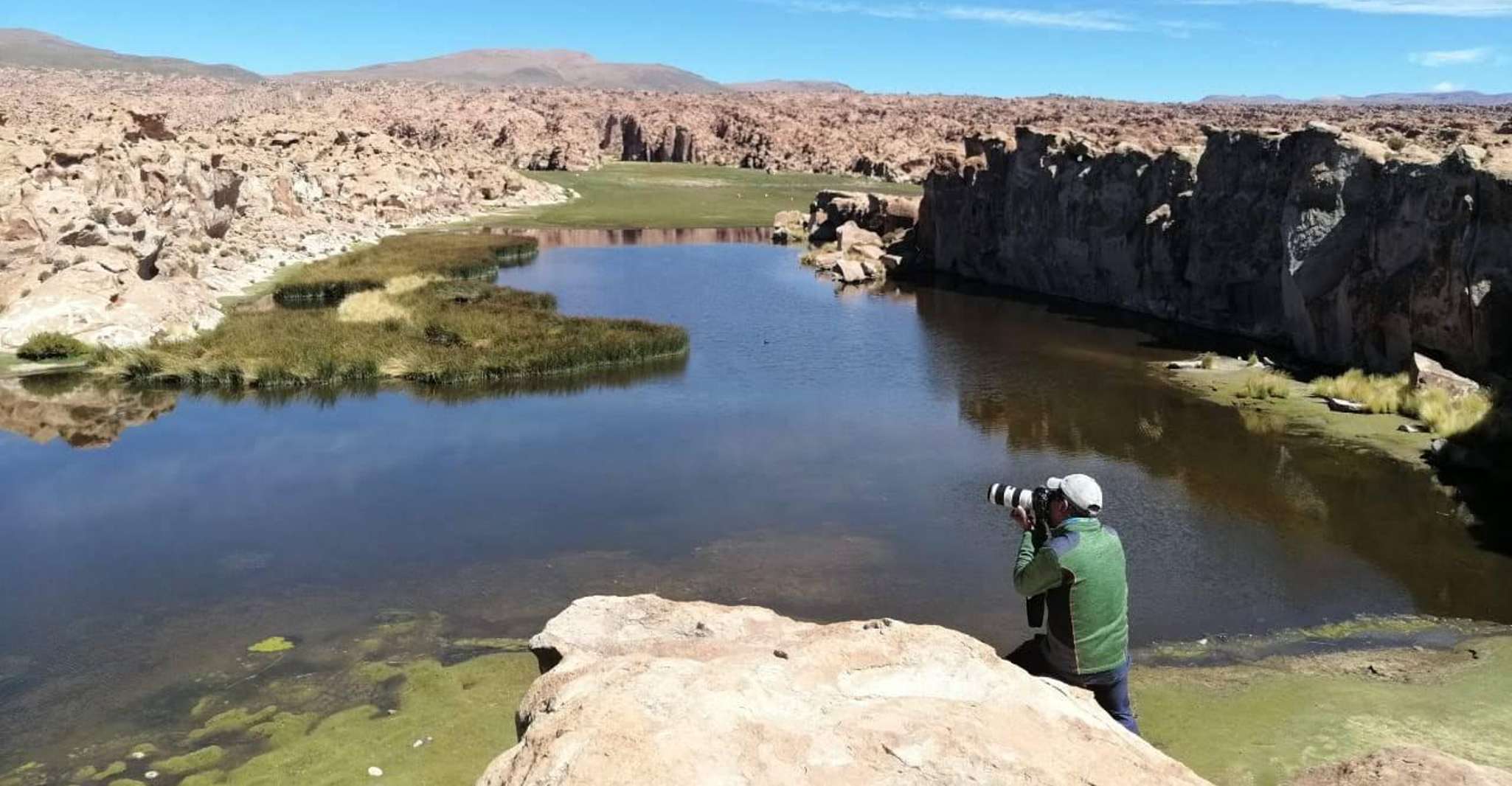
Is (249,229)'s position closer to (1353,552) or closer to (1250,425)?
(1250,425)

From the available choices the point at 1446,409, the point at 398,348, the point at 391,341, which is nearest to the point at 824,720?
the point at 1446,409

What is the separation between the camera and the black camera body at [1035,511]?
714cm

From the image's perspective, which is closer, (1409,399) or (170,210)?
(1409,399)

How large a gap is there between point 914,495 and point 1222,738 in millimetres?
8453

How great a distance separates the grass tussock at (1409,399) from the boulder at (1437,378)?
15cm

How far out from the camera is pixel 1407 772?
6.03m

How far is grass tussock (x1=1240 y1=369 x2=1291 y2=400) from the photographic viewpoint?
24.4m

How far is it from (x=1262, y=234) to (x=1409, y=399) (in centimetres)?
1065

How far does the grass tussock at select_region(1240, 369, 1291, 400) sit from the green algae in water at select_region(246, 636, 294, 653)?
2020cm

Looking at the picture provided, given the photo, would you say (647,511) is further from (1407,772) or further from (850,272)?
(850,272)

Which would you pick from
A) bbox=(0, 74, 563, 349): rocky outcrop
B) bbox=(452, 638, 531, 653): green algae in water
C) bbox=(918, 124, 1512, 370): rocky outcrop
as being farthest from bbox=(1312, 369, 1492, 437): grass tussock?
bbox=(0, 74, 563, 349): rocky outcrop

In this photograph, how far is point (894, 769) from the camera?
513 centimetres

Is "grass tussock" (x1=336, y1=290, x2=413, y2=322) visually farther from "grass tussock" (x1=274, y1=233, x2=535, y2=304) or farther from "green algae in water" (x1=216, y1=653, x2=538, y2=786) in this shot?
"green algae in water" (x1=216, y1=653, x2=538, y2=786)

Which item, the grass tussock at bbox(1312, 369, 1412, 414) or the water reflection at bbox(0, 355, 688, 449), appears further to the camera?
the grass tussock at bbox(1312, 369, 1412, 414)
